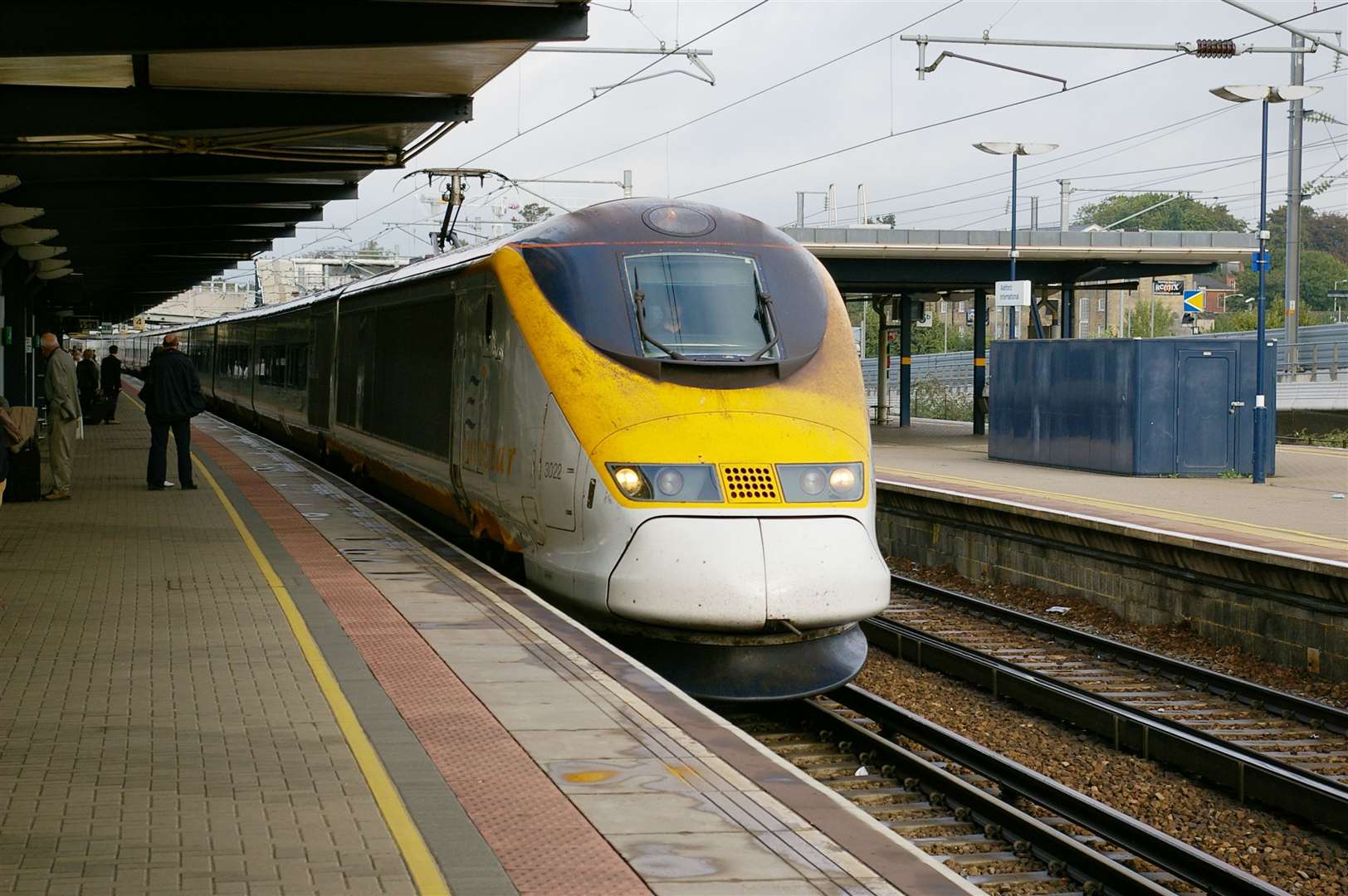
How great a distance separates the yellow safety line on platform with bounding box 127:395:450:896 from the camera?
184 inches

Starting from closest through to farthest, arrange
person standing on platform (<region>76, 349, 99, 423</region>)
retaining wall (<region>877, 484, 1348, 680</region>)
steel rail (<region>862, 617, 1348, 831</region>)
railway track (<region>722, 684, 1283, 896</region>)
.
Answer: railway track (<region>722, 684, 1283, 896</region>) < steel rail (<region>862, 617, 1348, 831</region>) < retaining wall (<region>877, 484, 1348, 680</region>) < person standing on platform (<region>76, 349, 99, 423</region>)

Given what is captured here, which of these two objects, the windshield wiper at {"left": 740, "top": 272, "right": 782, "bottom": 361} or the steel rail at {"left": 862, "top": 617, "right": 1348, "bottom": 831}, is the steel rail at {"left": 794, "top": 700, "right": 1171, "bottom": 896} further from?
the windshield wiper at {"left": 740, "top": 272, "right": 782, "bottom": 361}

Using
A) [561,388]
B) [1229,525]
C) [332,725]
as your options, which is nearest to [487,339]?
[561,388]

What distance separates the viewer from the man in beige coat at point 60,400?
15.7 m

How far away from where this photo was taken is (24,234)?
2283 cm

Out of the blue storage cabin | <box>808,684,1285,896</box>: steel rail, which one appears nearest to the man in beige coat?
<box>808,684,1285,896</box>: steel rail

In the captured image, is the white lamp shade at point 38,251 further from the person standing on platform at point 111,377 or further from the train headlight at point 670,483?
the train headlight at point 670,483

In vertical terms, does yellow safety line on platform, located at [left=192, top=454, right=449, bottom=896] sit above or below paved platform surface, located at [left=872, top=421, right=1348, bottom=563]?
above

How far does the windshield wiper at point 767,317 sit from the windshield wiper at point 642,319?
17.4 inches

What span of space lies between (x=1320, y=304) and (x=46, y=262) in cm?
8613

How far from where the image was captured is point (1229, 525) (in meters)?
14.4

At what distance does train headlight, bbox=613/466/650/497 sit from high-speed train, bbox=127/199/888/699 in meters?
0.01

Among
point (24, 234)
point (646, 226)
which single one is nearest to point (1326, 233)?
point (24, 234)

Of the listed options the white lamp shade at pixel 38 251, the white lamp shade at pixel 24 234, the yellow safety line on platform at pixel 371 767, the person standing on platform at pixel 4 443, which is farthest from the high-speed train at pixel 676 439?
the white lamp shade at pixel 38 251
